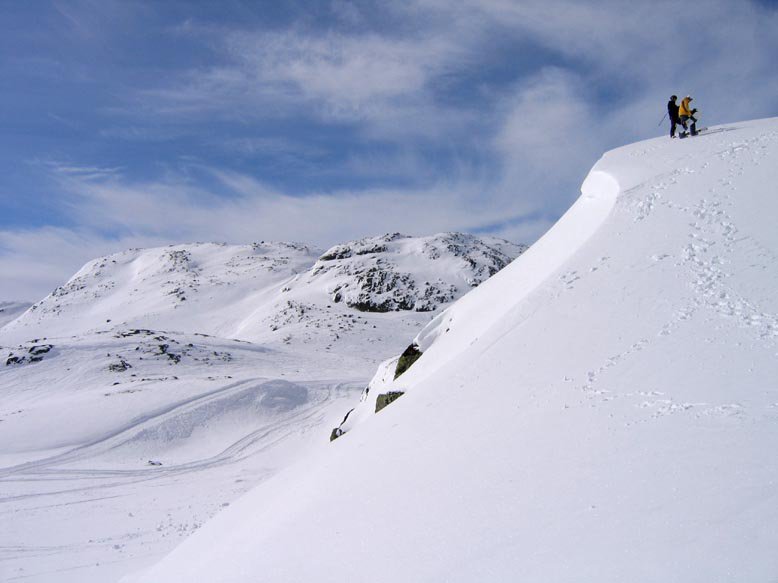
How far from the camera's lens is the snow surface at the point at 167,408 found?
15008 mm

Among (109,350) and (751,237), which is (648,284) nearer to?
(751,237)

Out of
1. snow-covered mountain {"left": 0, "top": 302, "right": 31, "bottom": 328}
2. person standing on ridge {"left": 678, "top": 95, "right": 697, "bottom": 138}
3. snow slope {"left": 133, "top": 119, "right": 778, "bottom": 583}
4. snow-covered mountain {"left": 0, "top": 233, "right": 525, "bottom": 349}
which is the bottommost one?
snow slope {"left": 133, "top": 119, "right": 778, "bottom": 583}

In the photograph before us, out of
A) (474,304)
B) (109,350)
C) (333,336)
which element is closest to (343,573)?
(474,304)

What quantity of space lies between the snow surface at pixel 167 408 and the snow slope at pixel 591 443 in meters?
6.93

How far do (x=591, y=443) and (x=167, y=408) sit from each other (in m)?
24.9

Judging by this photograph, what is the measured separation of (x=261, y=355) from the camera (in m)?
40.5

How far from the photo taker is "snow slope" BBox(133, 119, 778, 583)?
14.4ft

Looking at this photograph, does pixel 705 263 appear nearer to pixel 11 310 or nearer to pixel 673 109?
pixel 673 109

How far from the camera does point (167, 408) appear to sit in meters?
26.4

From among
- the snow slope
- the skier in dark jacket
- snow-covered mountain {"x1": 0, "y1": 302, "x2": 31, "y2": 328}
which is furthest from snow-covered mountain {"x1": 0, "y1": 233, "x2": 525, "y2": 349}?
snow-covered mountain {"x1": 0, "y1": 302, "x2": 31, "y2": 328}

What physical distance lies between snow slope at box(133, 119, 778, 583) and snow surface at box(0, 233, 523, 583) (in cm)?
693

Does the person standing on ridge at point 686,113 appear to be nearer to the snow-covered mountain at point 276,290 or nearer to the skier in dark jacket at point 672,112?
the skier in dark jacket at point 672,112

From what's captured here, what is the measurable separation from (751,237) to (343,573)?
31.7 ft

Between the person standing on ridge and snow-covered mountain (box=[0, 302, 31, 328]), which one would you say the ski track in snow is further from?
snow-covered mountain (box=[0, 302, 31, 328])
